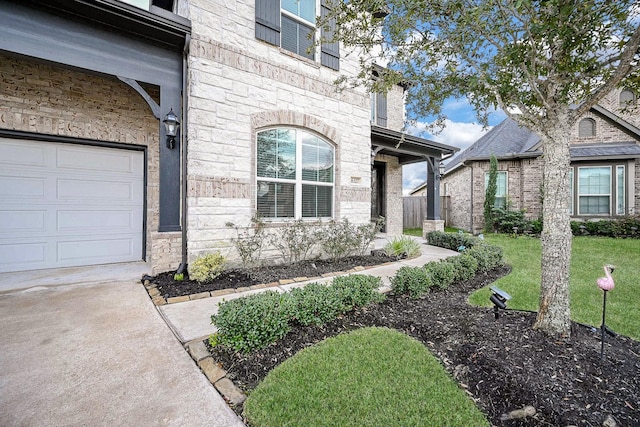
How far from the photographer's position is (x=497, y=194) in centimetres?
1263

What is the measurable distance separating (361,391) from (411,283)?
2137 mm

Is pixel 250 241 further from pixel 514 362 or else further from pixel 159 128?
pixel 514 362

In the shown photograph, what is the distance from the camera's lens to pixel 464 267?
4777 mm

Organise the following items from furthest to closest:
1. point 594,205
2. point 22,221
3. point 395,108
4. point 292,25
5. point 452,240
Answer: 1. point 594,205
2. point 395,108
3. point 452,240
4. point 292,25
5. point 22,221

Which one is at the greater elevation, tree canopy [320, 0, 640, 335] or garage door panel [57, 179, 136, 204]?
tree canopy [320, 0, 640, 335]

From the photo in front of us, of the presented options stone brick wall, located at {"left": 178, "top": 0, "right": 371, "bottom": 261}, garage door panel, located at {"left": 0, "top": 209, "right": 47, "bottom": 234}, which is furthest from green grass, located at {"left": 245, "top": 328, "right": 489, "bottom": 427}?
garage door panel, located at {"left": 0, "top": 209, "right": 47, "bottom": 234}

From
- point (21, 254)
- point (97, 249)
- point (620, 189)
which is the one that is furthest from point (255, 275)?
point (620, 189)

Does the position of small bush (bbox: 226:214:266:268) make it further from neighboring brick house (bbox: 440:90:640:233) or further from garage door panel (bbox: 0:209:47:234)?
neighboring brick house (bbox: 440:90:640:233)

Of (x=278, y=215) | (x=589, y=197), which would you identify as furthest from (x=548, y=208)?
(x=589, y=197)

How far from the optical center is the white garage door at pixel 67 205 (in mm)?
4812

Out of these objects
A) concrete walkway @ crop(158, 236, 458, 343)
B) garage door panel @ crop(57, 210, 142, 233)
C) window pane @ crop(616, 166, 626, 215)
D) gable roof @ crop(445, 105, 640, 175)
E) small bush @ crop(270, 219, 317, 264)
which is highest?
gable roof @ crop(445, 105, 640, 175)

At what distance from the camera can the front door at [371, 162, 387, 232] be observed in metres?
10.9

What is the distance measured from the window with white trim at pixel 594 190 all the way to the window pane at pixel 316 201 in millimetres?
11828

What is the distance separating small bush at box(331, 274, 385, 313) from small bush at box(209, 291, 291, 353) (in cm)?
77
